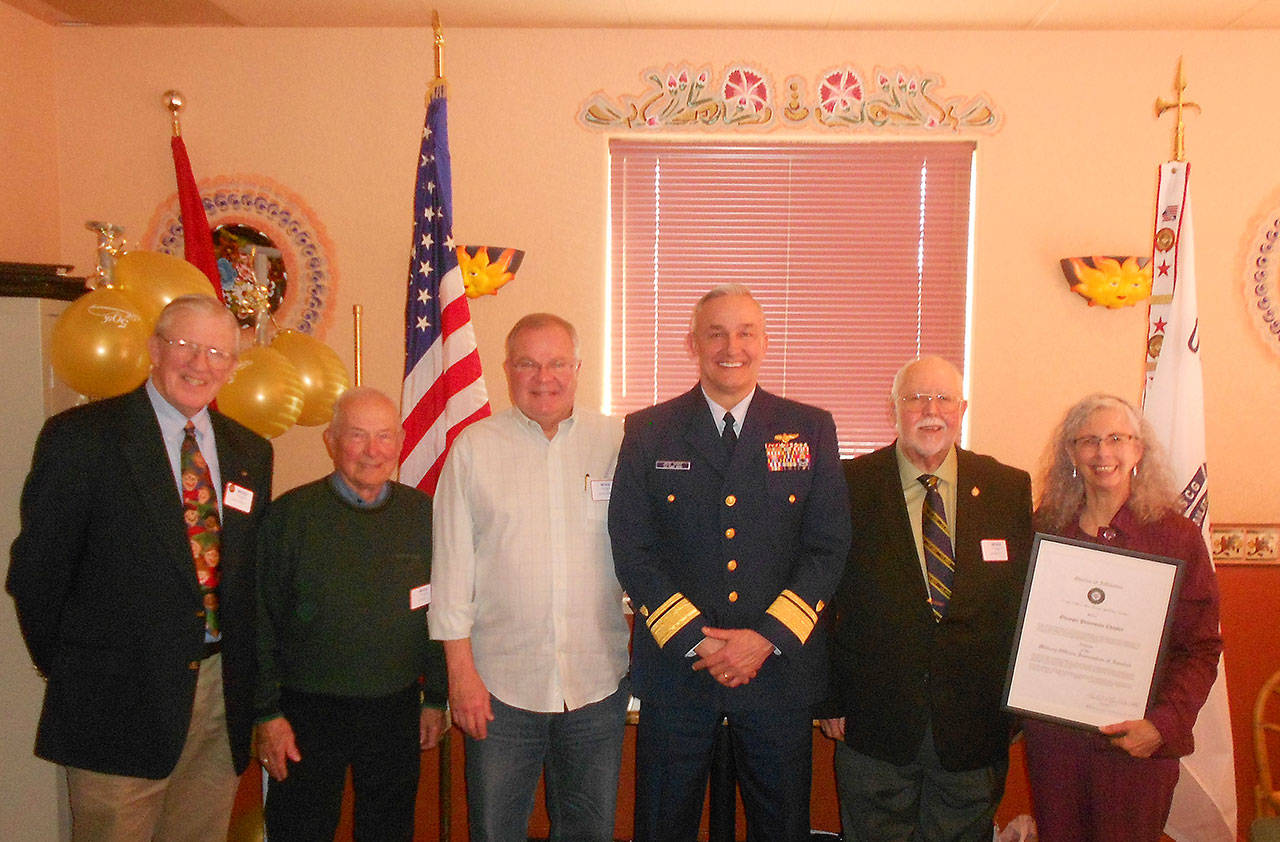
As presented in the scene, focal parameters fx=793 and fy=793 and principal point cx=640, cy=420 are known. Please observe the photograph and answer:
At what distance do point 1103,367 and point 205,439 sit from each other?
3996 millimetres

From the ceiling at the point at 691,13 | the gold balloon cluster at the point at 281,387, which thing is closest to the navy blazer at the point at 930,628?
the gold balloon cluster at the point at 281,387

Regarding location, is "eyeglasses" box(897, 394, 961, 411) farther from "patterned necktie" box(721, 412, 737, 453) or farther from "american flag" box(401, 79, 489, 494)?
"american flag" box(401, 79, 489, 494)

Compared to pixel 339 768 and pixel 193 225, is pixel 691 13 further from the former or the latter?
pixel 339 768

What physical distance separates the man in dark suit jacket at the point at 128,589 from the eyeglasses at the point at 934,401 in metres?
1.79

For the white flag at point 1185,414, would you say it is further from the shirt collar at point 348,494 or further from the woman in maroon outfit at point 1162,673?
the shirt collar at point 348,494

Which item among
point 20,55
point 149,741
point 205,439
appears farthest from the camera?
point 20,55

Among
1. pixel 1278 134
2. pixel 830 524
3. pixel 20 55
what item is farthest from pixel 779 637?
pixel 20 55

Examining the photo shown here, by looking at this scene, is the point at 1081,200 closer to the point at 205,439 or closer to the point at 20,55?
the point at 205,439

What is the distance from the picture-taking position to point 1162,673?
6.40ft

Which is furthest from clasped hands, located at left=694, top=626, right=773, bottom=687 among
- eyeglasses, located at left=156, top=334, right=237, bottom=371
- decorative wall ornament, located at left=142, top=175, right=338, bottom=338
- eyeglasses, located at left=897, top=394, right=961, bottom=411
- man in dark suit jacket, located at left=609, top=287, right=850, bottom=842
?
decorative wall ornament, located at left=142, top=175, right=338, bottom=338

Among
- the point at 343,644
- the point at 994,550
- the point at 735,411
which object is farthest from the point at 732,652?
the point at 343,644

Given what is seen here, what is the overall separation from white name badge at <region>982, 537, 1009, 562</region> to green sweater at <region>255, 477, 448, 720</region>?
1.47m

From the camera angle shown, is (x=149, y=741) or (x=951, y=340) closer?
(x=149, y=741)

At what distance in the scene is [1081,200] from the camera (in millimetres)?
3965
